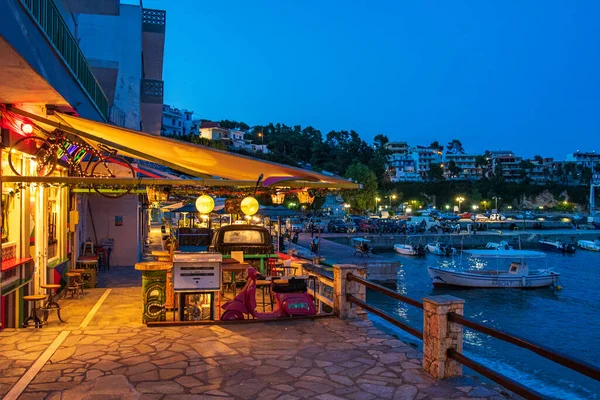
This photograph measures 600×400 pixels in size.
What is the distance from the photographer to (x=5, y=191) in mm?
7055

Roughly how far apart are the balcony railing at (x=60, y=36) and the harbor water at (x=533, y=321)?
7.10 metres

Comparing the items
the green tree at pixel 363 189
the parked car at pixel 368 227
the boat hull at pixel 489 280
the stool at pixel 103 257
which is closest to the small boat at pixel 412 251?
the parked car at pixel 368 227

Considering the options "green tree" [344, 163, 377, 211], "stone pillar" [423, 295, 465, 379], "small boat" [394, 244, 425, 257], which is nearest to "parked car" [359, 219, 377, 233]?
"small boat" [394, 244, 425, 257]

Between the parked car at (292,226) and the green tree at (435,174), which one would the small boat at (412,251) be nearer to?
the parked car at (292,226)

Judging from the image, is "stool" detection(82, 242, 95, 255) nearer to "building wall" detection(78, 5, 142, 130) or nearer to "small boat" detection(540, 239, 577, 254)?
"building wall" detection(78, 5, 142, 130)

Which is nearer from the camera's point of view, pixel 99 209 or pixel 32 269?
pixel 32 269

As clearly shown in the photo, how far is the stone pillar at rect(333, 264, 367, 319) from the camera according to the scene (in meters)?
7.91

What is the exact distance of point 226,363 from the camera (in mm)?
5773

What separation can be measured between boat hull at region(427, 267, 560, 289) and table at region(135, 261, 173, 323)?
21.9 metres

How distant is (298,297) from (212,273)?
4.79ft

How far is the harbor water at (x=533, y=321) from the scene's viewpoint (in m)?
12.0

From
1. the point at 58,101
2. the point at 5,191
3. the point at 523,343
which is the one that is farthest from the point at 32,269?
the point at 523,343

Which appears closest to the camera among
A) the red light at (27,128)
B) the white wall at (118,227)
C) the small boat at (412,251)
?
the red light at (27,128)

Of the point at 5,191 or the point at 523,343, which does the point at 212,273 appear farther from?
the point at 523,343
